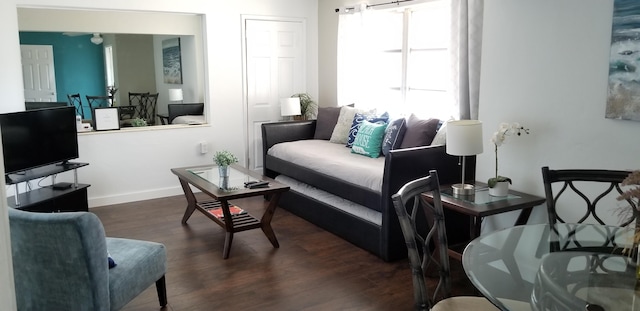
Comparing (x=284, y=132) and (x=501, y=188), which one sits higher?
(x=284, y=132)

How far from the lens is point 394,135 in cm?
460

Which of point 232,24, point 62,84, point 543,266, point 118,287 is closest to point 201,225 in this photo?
point 118,287

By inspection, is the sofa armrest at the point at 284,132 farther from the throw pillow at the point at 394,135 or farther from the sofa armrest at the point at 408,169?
the sofa armrest at the point at 408,169

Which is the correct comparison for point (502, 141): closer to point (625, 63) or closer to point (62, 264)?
point (625, 63)

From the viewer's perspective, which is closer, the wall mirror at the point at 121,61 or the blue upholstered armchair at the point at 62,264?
the blue upholstered armchair at the point at 62,264

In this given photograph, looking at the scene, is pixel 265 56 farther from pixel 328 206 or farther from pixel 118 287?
pixel 118 287

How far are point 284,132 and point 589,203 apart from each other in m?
3.65

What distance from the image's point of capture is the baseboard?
5.28 m

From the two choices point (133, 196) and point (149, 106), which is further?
point (149, 106)

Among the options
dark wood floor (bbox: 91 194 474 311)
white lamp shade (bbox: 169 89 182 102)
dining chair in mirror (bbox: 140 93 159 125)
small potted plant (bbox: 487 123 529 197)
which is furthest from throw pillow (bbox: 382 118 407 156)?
dining chair in mirror (bbox: 140 93 159 125)

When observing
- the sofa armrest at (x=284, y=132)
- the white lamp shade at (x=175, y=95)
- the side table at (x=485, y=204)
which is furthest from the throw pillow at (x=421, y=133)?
the white lamp shade at (x=175, y=95)

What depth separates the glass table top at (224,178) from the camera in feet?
13.3

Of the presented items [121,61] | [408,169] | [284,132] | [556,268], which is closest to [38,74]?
[121,61]

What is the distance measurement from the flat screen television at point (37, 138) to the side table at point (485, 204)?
127 inches
